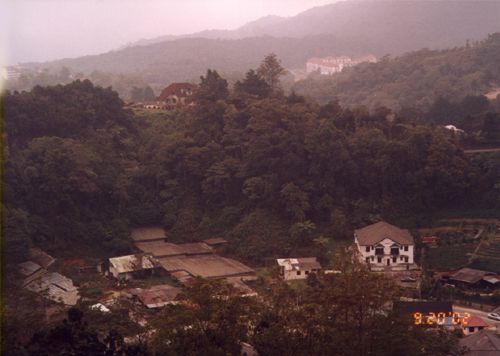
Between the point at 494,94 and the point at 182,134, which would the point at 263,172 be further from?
the point at 494,94

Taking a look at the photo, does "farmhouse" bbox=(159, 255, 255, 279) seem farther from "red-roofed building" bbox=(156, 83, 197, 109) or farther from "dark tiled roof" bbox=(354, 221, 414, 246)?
"red-roofed building" bbox=(156, 83, 197, 109)

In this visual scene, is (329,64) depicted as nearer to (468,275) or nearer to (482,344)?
(468,275)

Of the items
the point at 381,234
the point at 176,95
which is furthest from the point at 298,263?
the point at 176,95

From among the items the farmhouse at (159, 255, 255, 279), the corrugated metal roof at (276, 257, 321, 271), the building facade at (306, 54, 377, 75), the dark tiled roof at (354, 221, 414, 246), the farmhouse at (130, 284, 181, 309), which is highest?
the building facade at (306, 54, 377, 75)

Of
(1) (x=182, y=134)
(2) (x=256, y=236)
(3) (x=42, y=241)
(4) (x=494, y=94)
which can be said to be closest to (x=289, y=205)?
(2) (x=256, y=236)

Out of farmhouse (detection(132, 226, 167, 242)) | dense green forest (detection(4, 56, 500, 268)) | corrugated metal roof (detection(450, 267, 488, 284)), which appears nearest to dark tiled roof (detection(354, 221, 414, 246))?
dense green forest (detection(4, 56, 500, 268))

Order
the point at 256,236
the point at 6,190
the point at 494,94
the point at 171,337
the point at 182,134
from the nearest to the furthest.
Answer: the point at 171,337 → the point at 6,190 → the point at 256,236 → the point at 182,134 → the point at 494,94
